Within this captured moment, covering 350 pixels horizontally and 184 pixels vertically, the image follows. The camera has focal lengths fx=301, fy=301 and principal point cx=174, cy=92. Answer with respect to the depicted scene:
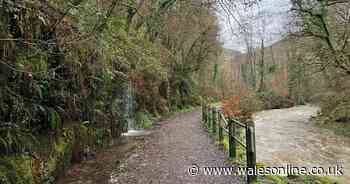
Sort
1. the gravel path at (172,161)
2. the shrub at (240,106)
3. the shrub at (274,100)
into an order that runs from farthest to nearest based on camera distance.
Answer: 1. the shrub at (274,100)
2. the shrub at (240,106)
3. the gravel path at (172,161)

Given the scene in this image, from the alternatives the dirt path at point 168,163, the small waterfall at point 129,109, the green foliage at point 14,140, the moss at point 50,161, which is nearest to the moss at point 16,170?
the moss at point 50,161

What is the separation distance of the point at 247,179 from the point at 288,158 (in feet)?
15.6

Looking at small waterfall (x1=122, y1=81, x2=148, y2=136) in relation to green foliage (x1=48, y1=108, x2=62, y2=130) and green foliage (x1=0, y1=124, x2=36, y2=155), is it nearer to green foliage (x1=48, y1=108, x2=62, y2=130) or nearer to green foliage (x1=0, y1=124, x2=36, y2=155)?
green foliage (x1=48, y1=108, x2=62, y2=130)

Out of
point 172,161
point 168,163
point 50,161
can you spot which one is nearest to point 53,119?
point 50,161

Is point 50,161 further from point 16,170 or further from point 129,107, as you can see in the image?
point 129,107

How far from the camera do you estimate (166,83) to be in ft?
73.7

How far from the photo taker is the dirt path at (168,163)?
5.62 m

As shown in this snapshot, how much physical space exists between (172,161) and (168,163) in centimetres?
19

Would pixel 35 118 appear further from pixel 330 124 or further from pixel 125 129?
pixel 330 124

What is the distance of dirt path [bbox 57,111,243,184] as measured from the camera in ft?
18.4

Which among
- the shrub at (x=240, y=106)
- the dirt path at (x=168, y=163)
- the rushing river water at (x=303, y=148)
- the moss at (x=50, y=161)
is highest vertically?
the shrub at (x=240, y=106)

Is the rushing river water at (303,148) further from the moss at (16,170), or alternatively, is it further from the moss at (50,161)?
the moss at (16,170)

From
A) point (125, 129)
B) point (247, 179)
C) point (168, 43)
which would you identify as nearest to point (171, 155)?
point (247, 179)

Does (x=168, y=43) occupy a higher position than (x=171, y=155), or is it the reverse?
(x=168, y=43)
